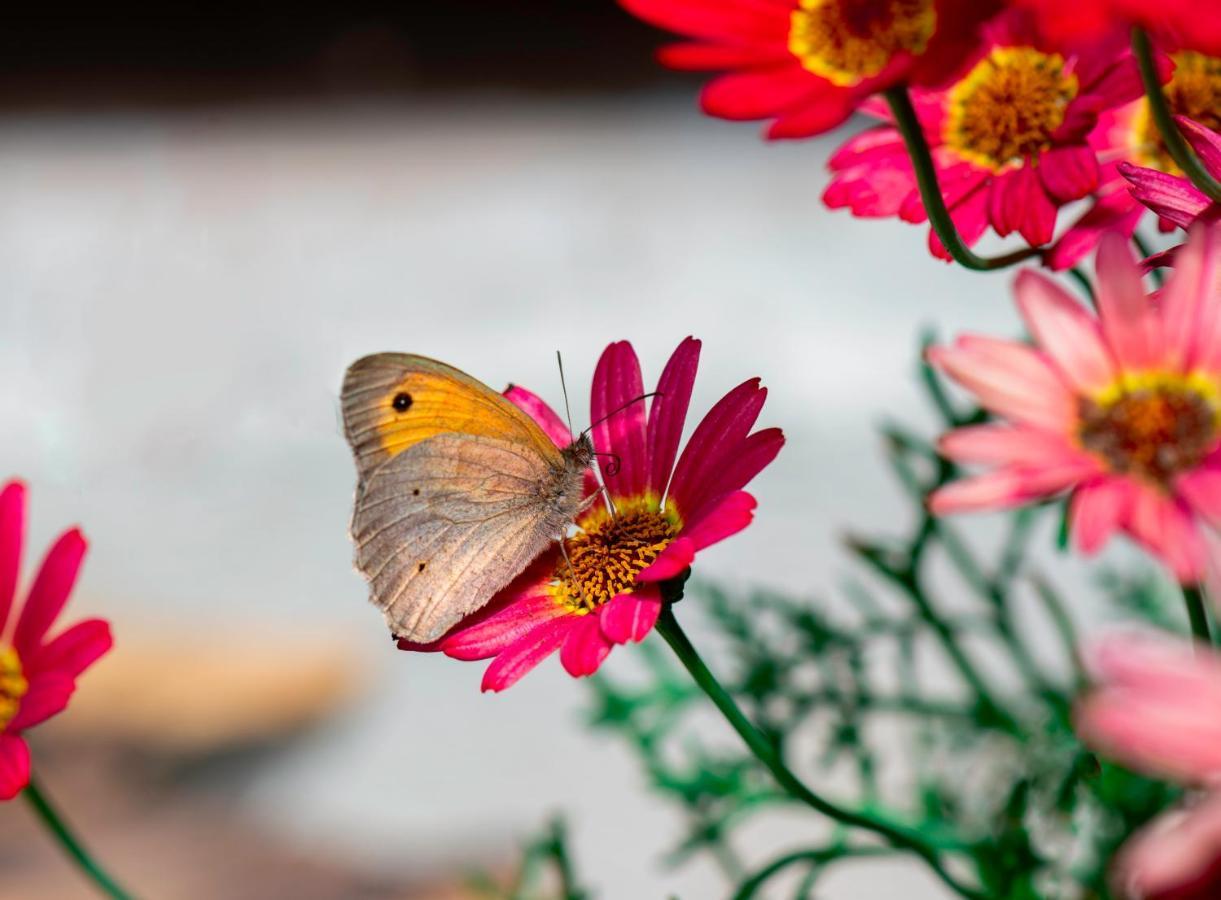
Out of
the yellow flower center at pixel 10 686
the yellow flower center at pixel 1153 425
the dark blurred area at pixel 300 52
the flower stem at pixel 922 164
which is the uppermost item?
the dark blurred area at pixel 300 52

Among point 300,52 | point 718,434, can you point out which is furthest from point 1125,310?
point 300,52

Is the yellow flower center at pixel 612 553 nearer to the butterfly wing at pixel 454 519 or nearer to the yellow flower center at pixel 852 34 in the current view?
the butterfly wing at pixel 454 519

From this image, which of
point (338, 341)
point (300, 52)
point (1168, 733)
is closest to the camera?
point (1168, 733)

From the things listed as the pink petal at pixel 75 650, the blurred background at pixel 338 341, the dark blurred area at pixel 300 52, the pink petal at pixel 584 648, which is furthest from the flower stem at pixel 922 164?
the dark blurred area at pixel 300 52

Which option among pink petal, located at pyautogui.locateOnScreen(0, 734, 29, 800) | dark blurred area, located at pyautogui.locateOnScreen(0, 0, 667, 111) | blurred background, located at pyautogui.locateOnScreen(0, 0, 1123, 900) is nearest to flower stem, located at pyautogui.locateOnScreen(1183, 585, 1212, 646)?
pink petal, located at pyautogui.locateOnScreen(0, 734, 29, 800)

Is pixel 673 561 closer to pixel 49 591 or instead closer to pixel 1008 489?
pixel 1008 489

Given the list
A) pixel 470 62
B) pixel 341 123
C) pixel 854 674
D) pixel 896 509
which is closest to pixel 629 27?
pixel 470 62

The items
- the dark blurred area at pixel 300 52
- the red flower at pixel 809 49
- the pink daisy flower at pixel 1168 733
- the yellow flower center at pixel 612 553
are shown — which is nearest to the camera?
the pink daisy flower at pixel 1168 733
